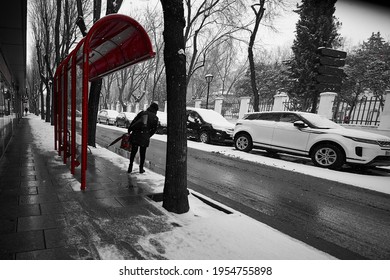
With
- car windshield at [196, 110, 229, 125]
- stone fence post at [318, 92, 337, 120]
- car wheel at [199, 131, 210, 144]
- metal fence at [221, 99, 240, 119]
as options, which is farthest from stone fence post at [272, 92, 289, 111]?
car wheel at [199, 131, 210, 144]

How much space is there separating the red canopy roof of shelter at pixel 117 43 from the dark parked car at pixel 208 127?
6.96 meters

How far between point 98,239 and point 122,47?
432 centimetres

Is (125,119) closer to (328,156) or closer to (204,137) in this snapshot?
(204,137)

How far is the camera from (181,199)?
3748 millimetres

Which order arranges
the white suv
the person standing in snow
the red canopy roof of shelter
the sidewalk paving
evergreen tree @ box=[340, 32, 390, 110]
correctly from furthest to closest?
evergreen tree @ box=[340, 32, 390, 110]
the white suv
the person standing in snow
the red canopy roof of shelter
the sidewalk paving

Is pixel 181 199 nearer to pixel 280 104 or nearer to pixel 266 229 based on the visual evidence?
pixel 266 229

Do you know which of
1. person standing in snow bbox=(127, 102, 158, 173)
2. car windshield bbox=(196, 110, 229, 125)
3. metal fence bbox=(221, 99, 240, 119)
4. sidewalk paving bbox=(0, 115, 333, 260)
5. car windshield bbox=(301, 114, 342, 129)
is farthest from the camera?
metal fence bbox=(221, 99, 240, 119)

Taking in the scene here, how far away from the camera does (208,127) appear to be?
43.7ft

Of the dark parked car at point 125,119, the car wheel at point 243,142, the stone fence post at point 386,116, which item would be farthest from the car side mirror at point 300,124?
the dark parked car at point 125,119

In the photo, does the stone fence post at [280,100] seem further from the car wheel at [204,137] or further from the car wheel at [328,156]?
the car wheel at [328,156]

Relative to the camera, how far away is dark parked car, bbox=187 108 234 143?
1300cm

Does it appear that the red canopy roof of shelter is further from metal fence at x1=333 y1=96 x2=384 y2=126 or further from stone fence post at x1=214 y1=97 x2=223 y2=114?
stone fence post at x1=214 y1=97 x2=223 y2=114

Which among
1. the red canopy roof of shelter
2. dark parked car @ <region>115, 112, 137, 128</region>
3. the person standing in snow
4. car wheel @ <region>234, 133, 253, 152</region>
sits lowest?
dark parked car @ <region>115, 112, 137, 128</region>

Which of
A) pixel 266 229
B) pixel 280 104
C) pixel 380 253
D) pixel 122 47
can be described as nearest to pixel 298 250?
pixel 266 229
